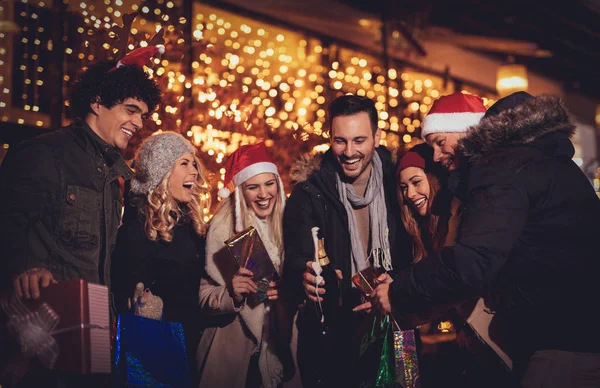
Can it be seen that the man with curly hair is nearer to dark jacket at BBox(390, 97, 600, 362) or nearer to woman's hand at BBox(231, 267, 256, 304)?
woman's hand at BBox(231, 267, 256, 304)

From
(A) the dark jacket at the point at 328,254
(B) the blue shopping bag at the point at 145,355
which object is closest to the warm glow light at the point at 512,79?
(A) the dark jacket at the point at 328,254

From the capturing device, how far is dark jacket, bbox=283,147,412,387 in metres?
4.15

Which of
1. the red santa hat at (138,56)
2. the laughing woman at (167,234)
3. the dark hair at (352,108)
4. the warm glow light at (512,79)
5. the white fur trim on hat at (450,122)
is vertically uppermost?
the warm glow light at (512,79)

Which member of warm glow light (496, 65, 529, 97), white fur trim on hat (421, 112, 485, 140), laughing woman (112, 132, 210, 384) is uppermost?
warm glow light (496, 65, 529, 97)

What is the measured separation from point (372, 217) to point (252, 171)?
103 centimetres

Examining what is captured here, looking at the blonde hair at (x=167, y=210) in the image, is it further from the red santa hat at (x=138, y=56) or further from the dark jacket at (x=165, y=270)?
the red santa hat at (x=138, y=56)

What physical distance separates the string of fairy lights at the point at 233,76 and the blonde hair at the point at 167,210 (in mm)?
1123

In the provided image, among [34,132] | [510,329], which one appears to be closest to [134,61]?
[34,132]

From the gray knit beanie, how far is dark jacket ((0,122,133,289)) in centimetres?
54

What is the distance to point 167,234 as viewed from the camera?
13.6ft

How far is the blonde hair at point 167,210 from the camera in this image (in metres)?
4.14

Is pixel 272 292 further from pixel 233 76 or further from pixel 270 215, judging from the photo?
pixel 233 76

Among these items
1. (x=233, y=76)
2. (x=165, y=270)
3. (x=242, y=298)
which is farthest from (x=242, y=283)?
(x=233, y=76)

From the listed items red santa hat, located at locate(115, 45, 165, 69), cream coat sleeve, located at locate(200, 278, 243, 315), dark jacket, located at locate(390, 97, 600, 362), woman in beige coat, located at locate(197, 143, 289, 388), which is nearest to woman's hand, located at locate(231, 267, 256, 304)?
woman in beige coat, located at locate(197, 143, 289, 388)
